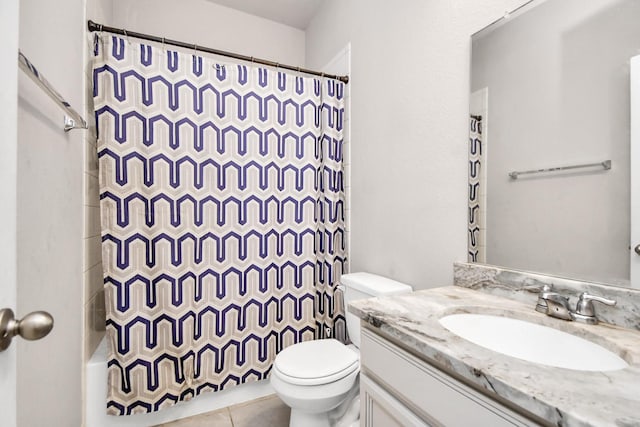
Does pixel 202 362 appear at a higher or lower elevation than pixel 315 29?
lower

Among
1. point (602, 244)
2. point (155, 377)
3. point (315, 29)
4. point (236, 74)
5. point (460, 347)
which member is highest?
point (315, 29)

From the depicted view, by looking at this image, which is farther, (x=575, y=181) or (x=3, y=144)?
(x=575, y=181)

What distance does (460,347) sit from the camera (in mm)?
630

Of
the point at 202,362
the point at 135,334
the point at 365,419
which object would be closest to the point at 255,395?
the point at 202,362

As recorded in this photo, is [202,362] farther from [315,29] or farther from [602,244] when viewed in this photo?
[315,29]

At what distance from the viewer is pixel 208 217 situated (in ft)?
5.27

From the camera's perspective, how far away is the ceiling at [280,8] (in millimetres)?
2174

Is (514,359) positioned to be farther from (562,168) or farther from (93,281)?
(93,281)

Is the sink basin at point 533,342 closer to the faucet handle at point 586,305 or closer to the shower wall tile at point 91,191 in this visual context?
the faucet handle at point 586,305

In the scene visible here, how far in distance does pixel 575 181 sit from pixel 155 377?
195cm

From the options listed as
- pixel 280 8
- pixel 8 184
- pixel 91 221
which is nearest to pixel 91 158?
pixel 91 221

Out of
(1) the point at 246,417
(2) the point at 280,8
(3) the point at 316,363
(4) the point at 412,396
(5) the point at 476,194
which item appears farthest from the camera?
(2) the point at 280,8

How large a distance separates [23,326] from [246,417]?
1.49 meters

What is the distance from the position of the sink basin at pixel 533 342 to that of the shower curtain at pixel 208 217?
1118 millimetres
